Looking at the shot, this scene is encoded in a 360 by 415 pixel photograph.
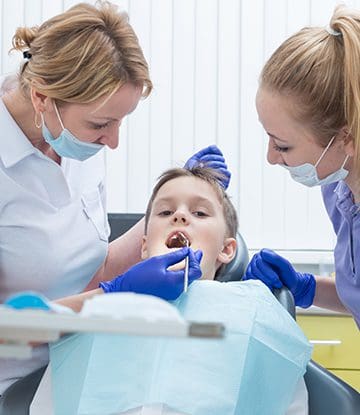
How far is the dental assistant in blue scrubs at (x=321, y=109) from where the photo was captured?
1668mm

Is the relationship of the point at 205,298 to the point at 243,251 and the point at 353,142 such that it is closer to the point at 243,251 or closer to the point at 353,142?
the point at 243,251

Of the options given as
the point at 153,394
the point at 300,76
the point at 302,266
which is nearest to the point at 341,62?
the point at 300,76

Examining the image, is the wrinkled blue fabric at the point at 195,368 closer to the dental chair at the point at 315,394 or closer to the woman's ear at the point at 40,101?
the dental chair at the point at 315,394

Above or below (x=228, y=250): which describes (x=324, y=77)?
above

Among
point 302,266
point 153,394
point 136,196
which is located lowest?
point 302,266

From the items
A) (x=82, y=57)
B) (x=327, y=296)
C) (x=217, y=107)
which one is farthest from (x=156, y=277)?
(x=217, y=107)

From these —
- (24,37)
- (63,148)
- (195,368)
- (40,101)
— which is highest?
(24,37)

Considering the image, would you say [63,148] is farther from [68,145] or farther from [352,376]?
[352,376]

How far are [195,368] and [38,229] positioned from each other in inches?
19.4

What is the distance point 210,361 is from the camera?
5.25ft

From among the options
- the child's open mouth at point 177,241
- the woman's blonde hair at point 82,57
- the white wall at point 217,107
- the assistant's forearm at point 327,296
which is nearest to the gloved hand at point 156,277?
the child's open mouth at point 177,241

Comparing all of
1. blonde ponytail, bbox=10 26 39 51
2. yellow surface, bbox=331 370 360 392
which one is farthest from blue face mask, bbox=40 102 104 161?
yellow surface, bbox=331 370 360 392

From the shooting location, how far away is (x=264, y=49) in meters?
3.15

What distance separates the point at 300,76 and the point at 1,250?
2.45ft
